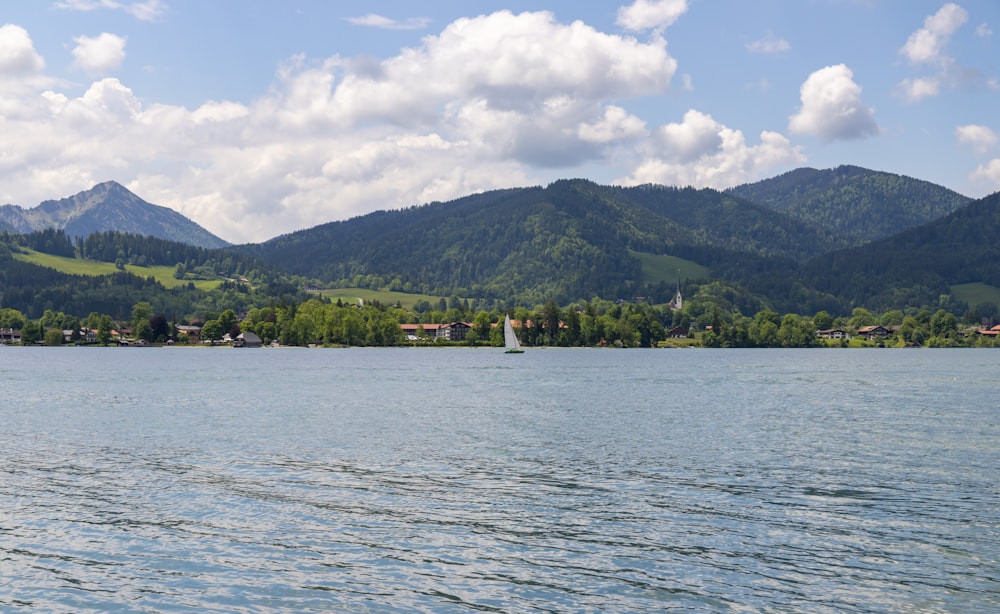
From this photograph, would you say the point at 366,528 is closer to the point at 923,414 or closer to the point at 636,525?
the point at 636,525

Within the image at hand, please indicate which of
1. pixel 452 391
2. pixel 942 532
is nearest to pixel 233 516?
pixel 942 532

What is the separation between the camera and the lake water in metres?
26.3

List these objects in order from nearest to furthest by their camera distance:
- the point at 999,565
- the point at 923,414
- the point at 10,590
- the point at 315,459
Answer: the point at 10,590 < the point at 999,565 < the point at 315,459 < the point at 923,414

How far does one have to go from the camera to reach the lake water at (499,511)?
26.3 metres

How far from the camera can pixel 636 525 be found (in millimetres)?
34469

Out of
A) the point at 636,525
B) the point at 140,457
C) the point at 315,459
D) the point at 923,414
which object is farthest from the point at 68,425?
the point at 923,414

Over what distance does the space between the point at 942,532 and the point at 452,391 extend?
81954 mm

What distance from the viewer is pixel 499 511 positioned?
37188 millimetres

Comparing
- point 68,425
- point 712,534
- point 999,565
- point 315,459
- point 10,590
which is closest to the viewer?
point 10,590

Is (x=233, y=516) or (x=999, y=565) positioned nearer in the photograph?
(x=999, y=565)

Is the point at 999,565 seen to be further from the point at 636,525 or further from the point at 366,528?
the point at 366,528

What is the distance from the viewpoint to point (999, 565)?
2905 centimetres

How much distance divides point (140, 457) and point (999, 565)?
44971mm

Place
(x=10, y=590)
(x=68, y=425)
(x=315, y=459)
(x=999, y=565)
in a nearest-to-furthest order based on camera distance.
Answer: (x=10, y=590) → (x=999, y=565) → (x=315, y=459) → (x=68, y=425)
